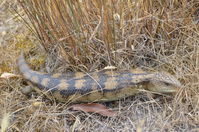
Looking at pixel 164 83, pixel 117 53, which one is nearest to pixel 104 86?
pixel 117 53

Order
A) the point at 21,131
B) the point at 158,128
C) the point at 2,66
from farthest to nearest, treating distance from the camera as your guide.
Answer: the point at 2,66, the point at 21,131, the point at 158,128

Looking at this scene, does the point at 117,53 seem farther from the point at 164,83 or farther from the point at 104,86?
the point at 164,83

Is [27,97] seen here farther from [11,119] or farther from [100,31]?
[100,31]

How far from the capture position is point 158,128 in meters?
2.74

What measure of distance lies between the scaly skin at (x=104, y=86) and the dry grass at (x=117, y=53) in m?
0.10

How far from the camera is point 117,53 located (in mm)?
3244

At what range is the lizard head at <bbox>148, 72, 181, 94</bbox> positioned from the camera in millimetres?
2949

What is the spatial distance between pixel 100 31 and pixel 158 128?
3.93ft

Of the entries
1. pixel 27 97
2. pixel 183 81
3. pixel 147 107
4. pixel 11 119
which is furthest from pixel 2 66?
pixel 183 81

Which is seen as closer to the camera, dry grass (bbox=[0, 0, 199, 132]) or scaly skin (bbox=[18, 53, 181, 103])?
dry grass (bbox=[0, 0, 199, 132])

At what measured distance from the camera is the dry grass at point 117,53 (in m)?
2.87

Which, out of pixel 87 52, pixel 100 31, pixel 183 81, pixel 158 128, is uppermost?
pixel 100 31

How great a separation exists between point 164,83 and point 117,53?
626 millimetres

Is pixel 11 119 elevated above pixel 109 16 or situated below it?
below
